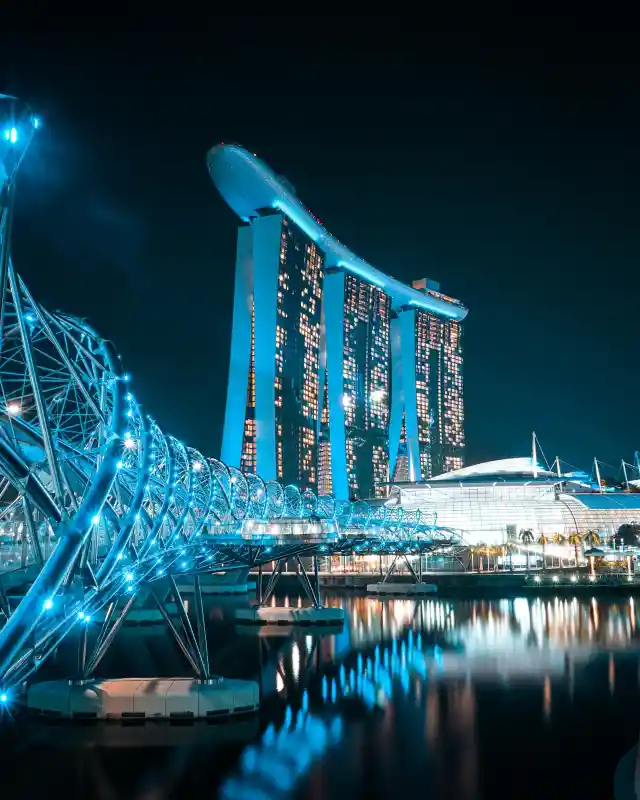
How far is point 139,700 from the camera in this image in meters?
21.3

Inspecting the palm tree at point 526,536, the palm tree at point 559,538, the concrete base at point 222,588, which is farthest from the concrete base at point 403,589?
the palm tree at point 559,538

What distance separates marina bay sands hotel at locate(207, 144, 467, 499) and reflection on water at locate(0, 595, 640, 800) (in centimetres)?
4399

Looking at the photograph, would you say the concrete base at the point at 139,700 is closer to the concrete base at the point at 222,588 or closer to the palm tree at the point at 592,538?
the concrete base at the point at 222,588

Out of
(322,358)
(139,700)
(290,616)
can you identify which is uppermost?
(322,358)

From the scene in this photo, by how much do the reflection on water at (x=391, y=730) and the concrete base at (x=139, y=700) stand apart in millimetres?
807

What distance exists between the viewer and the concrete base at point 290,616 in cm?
4284

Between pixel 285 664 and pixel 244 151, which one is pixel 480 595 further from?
pixel 244 151

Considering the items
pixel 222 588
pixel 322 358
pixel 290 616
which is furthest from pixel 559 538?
pixel 322 358

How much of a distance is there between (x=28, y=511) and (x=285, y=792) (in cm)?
715

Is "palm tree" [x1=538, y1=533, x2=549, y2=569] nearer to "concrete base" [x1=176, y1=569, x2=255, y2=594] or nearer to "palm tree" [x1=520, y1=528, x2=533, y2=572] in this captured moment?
"palm tree" [x1=520, y1=528, x2=533, y2=572]

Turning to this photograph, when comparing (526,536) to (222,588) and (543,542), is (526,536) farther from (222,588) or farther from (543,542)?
(222,588)

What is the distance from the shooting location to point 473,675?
90.6ft

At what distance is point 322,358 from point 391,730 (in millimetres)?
89007

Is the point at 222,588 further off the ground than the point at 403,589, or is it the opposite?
the point at 403,589
